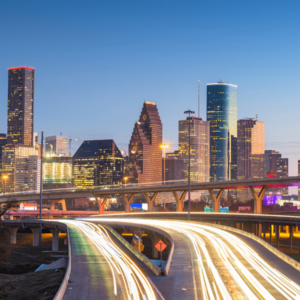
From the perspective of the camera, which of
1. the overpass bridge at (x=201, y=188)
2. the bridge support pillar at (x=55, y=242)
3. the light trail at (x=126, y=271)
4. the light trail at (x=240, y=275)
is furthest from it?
the overpass bridge at (x=201, y=188)

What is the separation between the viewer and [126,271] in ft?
105

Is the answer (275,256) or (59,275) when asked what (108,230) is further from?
(275,256)

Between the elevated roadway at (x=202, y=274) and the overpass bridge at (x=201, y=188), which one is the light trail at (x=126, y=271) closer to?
the elevated roadway at (x=202, y=274)

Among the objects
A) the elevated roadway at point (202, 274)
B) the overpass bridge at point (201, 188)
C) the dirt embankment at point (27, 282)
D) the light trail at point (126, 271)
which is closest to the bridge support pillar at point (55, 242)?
the overpass bridge at point (201, 188)

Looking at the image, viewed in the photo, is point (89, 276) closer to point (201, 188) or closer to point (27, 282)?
point (27, 282)

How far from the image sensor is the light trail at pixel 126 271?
25.0 meters

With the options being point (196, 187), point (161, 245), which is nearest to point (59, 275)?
point (161, 245)

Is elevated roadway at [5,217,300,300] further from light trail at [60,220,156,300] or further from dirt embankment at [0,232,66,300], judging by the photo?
dirt embankment at [0,232,66,300]

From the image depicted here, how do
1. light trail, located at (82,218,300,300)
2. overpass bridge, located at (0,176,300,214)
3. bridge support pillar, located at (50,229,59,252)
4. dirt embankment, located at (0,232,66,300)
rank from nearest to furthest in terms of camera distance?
1. light trail, located at (82,218,300,300)
2. dirt embankment, located at (0,232,66,300)
3. bridge support pillar, located at (50,229,59,252)
4. overpass bridge, located at (0,176,300,214)

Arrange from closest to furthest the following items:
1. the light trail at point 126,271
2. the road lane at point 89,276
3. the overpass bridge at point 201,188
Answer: the light trail at point 126,271 < the road lane at point 89,276 < the overpass bridge at point 201,188

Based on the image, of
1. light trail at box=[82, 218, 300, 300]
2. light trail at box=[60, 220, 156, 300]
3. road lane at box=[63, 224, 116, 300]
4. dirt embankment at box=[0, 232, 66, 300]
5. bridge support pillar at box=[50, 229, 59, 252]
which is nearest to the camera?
light trail at box=[82, 218, 300, 300]

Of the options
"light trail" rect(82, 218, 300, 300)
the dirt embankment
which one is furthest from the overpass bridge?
"light trail" rect(82, 218, 300, 300)

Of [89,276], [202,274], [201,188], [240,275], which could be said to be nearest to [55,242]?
[201,188]

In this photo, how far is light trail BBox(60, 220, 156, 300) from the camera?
25.0 m
